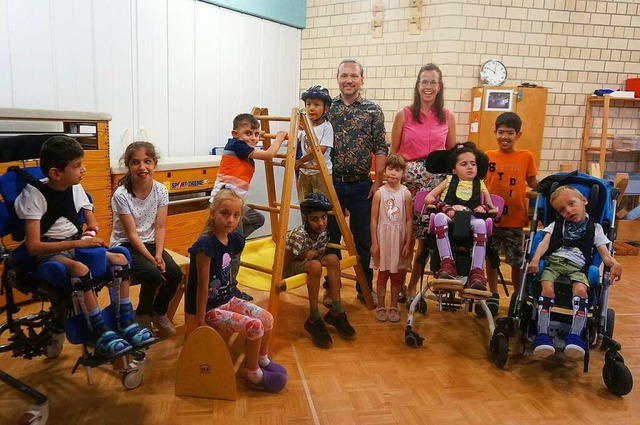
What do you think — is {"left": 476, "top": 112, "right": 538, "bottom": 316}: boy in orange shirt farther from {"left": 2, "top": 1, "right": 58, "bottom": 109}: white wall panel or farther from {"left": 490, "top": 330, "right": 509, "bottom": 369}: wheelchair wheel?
{"left": 2, "top": 1, "right": 58, "bottom": 109}: white wall panel

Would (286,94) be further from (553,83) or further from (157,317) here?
(157,317)

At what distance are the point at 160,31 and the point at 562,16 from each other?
459 centimetres

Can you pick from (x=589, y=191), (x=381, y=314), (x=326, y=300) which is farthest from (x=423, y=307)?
(x=589, y=191)

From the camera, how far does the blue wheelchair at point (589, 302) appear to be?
9.19 ft

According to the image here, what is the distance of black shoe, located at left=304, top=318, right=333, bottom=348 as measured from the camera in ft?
10.6

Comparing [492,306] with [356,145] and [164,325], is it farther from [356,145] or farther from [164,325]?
[164,325]

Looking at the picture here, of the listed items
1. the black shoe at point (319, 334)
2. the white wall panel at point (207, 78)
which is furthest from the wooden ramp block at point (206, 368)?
the white wall panel at point (207, 78)

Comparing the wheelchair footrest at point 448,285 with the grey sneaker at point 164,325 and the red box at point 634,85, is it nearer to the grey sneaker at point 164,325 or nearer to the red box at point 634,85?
the grey sneaker at point 164,325

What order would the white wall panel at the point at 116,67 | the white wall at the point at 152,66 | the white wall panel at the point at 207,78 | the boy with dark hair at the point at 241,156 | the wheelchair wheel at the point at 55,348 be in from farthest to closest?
the white wall panel at the point at 207,78 < the white wall panel at the point at 116,67 < the white wall at the point at 152,66 < the boy with dark hair at the point at 241,156 < the wheelchair wheel at the point at 55,348

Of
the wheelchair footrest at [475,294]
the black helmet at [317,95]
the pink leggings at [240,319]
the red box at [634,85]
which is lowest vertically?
the pink leggings at [240,319]

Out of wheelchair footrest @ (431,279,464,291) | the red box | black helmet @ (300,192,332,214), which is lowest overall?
wheelchair footrest @ (431,279,464,291)

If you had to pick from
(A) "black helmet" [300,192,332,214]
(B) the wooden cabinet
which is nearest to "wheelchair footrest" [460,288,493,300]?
(A) "black helmet" [300,192,332,214]

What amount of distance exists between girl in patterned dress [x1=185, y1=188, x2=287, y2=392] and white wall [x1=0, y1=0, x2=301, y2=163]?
7.84 ft

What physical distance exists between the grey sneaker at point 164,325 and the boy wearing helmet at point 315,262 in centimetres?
77
